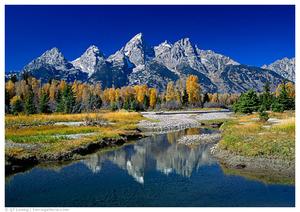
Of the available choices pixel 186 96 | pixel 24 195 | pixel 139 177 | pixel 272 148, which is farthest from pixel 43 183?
pixel 186 96

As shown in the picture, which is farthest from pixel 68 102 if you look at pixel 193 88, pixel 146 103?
pixel 193 88

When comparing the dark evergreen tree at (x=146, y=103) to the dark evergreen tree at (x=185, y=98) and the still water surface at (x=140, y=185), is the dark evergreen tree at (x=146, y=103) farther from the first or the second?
the still water surface at (x=140, y=185)

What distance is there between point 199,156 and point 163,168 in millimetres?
4032

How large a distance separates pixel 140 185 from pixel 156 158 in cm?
785

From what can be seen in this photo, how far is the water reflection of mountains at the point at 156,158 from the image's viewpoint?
22141 mm

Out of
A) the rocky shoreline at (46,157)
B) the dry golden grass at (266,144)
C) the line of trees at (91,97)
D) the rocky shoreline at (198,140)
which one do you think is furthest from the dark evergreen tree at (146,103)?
the dry golden grass at (266,144)

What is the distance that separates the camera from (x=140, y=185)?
18.4m

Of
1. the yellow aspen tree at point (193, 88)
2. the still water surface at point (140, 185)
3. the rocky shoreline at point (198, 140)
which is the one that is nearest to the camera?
the still water surface at point (140, 185)

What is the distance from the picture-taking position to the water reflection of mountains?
22.1 meters

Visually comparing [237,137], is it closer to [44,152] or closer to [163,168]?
[163,168]

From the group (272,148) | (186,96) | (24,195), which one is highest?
(186,96)

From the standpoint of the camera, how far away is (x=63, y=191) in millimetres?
17266

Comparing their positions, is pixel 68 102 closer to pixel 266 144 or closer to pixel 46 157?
pixel 46 157

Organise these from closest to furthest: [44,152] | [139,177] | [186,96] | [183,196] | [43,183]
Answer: [183,196] < [43,183] < [139,177] < [44,152] < [186,96]
